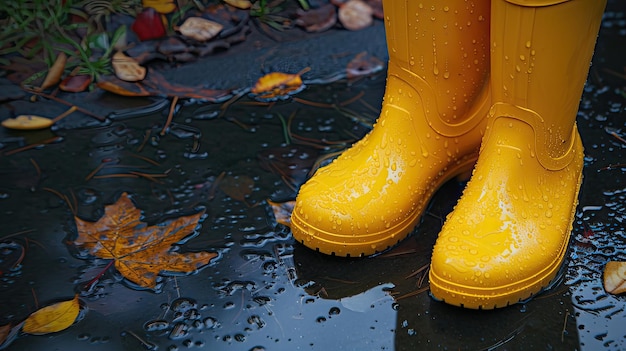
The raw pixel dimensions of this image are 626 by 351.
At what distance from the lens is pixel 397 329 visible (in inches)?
49.8

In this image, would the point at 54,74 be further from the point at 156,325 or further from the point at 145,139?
the point at 156,325

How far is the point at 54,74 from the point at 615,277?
1517 mm

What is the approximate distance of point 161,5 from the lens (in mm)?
2156

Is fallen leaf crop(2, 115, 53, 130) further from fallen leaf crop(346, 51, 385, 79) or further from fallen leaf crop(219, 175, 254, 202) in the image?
fallen leaf crop(346, 51, 385, 79)

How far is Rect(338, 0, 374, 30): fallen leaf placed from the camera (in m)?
2.25

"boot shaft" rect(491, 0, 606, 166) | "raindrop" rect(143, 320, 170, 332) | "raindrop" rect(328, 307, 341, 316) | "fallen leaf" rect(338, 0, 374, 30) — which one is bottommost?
"raindrop" rect(328, 307, 341, 316)

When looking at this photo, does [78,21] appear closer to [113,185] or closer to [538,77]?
[113,185]

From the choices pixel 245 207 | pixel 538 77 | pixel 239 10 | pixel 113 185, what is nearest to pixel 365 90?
pixel 239 10

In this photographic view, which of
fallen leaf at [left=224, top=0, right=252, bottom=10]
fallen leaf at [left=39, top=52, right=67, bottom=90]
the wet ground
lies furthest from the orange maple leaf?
fallen leaf at [left=224, top=0, right=252, bottom=10]

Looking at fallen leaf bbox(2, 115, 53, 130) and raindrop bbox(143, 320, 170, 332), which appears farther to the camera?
fallen leaf bbox(2, 115, 53, 130)

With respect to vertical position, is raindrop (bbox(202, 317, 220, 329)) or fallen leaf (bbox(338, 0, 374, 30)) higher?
fallen leaf (bbox(338, 0, 374, 30))

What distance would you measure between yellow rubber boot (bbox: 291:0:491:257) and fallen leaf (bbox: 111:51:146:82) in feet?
2.68

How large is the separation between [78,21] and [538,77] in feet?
4.67

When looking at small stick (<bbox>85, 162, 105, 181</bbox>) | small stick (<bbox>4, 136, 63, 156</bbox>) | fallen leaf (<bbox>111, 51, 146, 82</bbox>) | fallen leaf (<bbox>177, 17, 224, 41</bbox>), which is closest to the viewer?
small stick (<bbox>85, 162, 105, 181</bbox>)
